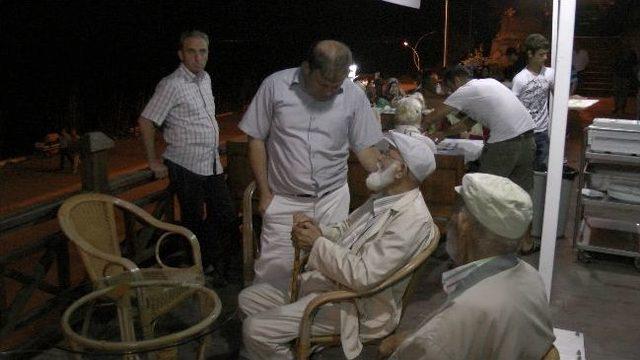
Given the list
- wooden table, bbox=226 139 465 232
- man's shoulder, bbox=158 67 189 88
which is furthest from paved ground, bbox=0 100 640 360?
man's shoulder, bbox=158 67 189 88

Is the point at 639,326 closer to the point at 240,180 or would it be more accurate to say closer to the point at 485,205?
the point at 485,205

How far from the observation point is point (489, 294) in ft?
5.69

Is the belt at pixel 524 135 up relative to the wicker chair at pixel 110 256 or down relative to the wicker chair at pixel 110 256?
up

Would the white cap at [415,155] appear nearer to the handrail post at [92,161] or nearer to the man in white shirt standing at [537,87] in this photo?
the handrail post at [92,161]

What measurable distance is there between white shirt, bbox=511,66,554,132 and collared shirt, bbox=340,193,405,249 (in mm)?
3691

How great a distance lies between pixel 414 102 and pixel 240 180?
1.70m

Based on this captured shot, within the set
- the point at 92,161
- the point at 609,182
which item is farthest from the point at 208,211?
the point at 609,182

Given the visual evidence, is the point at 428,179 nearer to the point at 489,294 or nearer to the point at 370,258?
the point at 370,258

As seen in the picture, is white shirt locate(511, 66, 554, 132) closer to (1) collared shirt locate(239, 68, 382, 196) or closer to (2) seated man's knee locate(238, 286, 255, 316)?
(1) collared shirt locate(239, 68, 382, 196)

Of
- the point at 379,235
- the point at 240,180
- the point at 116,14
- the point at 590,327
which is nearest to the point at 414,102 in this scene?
the point at 240,180

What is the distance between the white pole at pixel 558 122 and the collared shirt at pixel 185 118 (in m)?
2.32

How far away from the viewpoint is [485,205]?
1889mm

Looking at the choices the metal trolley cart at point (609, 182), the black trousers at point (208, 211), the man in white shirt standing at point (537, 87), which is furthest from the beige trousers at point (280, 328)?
the man in white shirt standing at point (537, 87)

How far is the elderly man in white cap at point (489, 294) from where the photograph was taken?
5.64 ft
